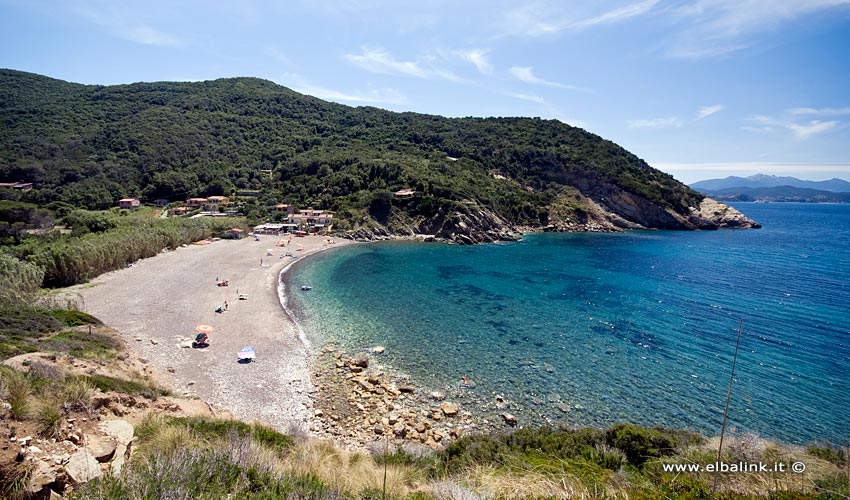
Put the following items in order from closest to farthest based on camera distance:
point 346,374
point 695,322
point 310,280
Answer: point 346,374
point 695,322
point 310,280

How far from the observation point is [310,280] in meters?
32.2

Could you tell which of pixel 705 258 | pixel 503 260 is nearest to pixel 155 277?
pixel 503 260

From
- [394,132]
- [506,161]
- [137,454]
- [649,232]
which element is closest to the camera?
[137,454]

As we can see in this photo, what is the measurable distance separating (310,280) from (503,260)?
22.3m

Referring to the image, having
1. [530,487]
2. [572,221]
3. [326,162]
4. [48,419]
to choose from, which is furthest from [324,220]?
[530,487]

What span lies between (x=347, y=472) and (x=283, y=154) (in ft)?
289

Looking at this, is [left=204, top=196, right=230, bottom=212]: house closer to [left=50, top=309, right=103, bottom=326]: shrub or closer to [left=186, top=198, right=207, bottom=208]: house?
[left=186, top=198, right=207, bottom=208]: house

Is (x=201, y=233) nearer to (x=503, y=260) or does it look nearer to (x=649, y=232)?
(x=503, y=260)

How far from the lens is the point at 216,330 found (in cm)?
1984

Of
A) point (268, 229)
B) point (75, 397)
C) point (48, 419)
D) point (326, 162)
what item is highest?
point (326, 162)

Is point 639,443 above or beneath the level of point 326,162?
beneath

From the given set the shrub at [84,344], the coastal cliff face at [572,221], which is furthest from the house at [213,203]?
the shrub at [84,344]

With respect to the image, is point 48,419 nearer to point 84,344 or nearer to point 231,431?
point 231,431

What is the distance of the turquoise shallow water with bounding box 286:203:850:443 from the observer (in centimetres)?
1434
